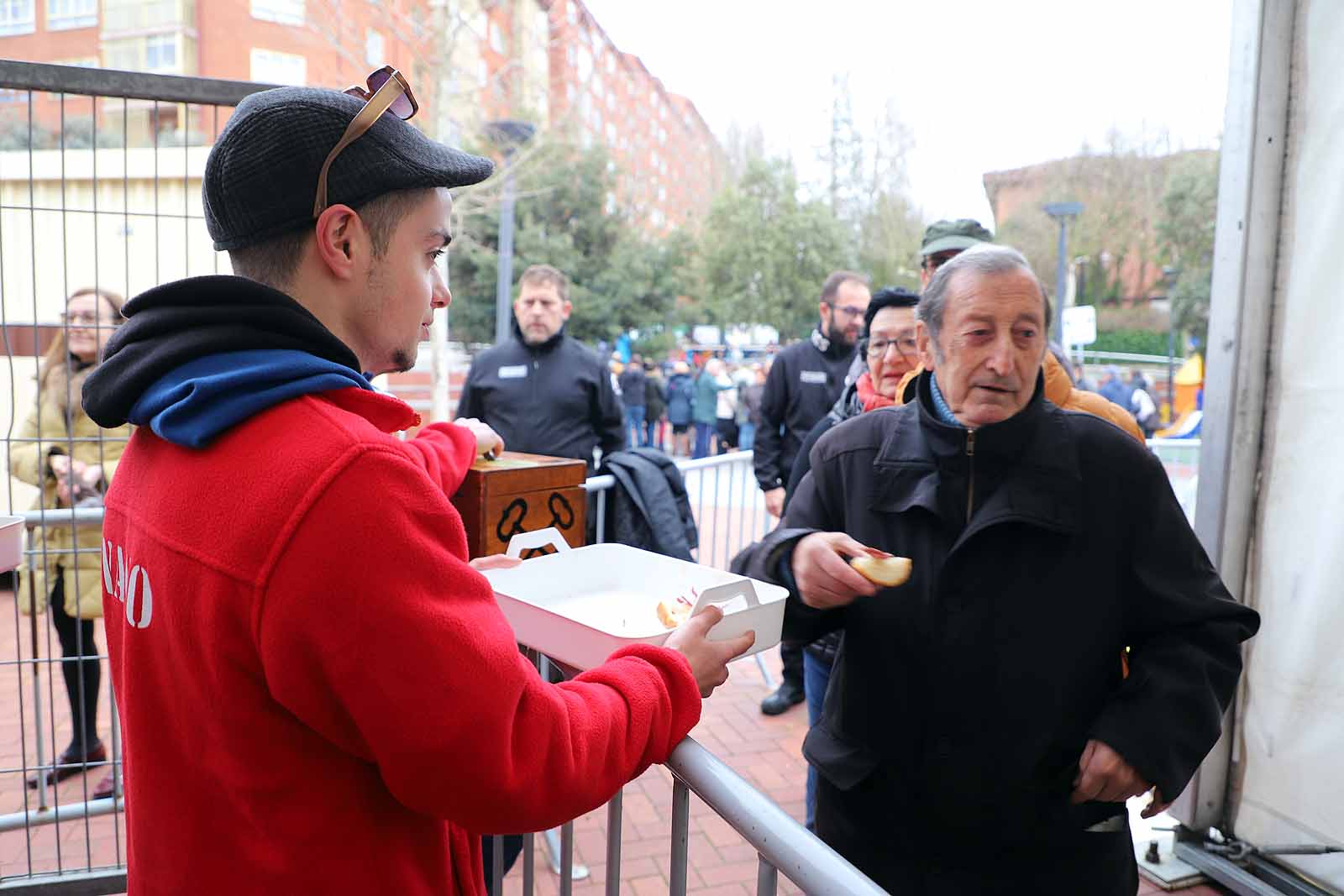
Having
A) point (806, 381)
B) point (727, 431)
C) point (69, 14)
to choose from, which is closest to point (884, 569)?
point (806, 381)

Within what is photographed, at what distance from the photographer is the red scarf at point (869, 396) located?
3.63 metres

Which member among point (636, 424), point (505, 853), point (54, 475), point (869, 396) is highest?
point (869, 396)

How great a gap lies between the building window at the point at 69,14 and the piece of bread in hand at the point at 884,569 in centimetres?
3420

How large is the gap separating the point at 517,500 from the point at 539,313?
3.41 metres

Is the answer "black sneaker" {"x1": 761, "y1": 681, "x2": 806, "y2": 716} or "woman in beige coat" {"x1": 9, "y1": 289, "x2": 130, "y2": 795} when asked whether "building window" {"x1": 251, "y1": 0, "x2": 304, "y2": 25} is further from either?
"black sneaker" {"x1": 761, "y1": 681, "x2": 806, "y2": 716}

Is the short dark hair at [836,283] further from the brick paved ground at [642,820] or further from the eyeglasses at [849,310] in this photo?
the brick paved ground at [642,820]

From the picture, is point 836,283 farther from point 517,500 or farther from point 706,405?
point 706,405

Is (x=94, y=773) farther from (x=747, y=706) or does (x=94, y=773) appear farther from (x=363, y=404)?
(x=363, y=404)

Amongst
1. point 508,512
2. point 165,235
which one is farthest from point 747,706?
point 165,235

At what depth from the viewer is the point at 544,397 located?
551 centimetres

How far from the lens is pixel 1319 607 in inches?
115

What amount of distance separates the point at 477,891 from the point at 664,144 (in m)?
88.6

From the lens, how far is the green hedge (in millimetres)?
40438

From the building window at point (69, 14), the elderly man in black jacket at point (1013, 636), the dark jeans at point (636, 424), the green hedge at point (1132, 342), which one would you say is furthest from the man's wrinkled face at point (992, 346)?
the green hedge at point (1132, 342)
